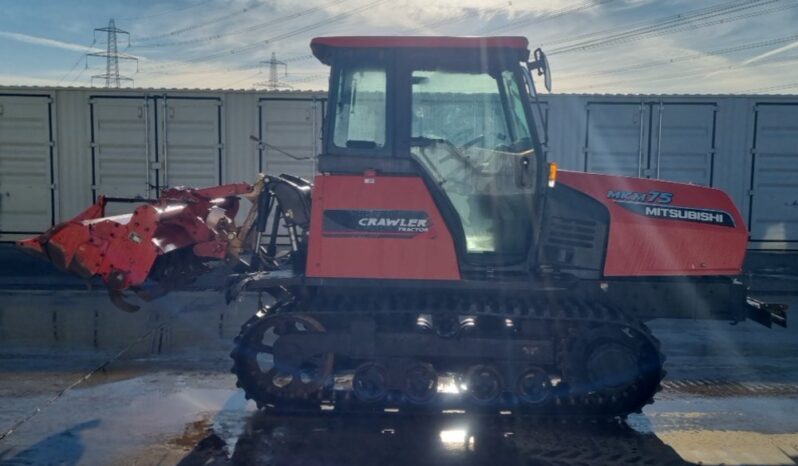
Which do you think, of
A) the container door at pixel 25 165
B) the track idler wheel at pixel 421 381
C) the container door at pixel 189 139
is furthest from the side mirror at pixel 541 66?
the container door at pixel 25 165

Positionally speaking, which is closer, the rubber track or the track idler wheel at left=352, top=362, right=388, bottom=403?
the rubber track

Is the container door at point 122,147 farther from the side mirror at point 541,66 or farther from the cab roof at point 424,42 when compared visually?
the side mirror at point 541,66

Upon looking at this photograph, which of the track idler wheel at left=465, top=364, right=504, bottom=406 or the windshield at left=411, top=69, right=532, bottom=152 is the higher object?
the windshield at left=411, top=69, right=532, bottom=152

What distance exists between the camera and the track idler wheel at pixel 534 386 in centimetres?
601

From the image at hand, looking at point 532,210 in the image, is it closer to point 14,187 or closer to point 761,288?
point 761,288

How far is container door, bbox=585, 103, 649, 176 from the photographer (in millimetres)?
12969

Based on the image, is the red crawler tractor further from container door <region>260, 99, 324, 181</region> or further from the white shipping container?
the white shipping container

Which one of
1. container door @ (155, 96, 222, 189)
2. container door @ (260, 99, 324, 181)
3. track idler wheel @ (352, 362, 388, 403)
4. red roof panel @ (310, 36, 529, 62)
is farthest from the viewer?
container door @ (155, 96, 222, 189)

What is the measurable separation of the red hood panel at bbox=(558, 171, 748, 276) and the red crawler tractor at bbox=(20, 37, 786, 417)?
13mm

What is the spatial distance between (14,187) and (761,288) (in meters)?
12.9

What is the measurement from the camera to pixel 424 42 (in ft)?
18.9

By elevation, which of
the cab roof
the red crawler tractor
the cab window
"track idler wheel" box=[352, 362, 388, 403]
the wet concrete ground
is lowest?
the wet concrete ground

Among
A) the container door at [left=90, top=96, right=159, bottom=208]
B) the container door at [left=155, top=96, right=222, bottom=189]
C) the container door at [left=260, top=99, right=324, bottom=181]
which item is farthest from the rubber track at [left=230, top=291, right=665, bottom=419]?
the container door at [left=90, top=96, right=159, bottom=208]

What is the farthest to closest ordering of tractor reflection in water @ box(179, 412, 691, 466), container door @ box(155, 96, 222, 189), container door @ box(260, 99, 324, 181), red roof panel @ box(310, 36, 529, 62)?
1. container door @ box(155, 96, 222, 189)
2. container door @ box(260, 99, 324, 181)
3. red roof panel @ box(310, 36, 529, 62)
4. tractor reflection in water @ box(179, 412, 691, 466)
